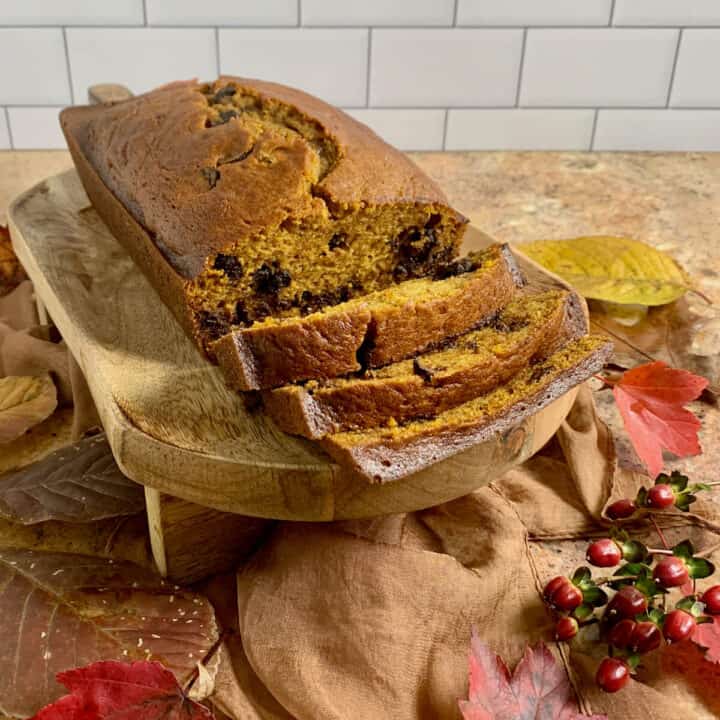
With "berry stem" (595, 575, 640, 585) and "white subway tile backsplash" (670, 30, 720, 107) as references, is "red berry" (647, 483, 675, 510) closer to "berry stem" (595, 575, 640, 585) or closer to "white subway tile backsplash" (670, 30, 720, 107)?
"berry stem" (595, 575, 640, 585)

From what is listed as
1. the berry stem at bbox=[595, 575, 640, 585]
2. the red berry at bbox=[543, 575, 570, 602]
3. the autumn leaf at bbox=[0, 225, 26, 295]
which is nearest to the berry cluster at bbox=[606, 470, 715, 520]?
the berry stem at bbox=[595, 575, 640, 585]

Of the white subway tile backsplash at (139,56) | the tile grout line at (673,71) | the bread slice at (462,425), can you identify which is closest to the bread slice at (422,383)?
the bread slice at (462,425)

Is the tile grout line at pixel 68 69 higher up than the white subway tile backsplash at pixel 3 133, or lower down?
higher up

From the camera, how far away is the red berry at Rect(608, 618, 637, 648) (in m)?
1.47

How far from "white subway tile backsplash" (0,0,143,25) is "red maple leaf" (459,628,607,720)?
2557mm

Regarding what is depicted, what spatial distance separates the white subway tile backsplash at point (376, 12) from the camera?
319 centimetres

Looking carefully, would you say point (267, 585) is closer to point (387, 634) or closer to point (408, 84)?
point (387, 634)

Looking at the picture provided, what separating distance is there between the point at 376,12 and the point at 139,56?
85 centimetres

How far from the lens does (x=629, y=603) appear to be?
4.90 feet

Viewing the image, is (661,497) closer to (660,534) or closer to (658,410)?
(660,534)

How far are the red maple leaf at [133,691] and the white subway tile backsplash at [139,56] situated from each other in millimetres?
2416

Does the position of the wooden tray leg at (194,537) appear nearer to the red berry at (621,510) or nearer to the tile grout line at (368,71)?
the red berry at (621,510)

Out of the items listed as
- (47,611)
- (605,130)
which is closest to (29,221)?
(47,611)

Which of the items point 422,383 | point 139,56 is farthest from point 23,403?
point 139,56
